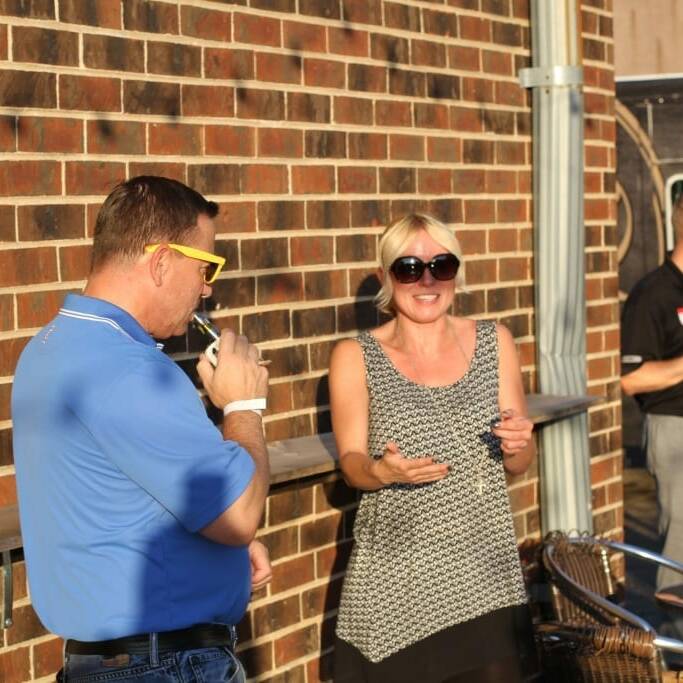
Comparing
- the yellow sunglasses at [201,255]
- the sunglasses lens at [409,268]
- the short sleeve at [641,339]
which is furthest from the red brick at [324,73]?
the yellow sunglasses at [201,255]

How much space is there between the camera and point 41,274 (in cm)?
424

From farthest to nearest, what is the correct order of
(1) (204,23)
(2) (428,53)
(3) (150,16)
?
(2) (428,53) → (1) (204,23) → (3) (150,16)

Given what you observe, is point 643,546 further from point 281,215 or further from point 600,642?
point 281,215

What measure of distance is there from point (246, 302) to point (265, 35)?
89cm

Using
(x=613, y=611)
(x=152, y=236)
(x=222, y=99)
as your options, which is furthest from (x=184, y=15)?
(x=613, y=611)

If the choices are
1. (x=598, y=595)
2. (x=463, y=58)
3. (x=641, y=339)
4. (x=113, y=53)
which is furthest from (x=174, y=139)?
(x=641, y=339)

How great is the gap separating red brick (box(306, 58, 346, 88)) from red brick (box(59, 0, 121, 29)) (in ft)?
3.08

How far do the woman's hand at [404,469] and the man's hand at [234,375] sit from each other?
781 mm

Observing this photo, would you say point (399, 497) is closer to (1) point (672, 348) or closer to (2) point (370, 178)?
(2) point (370, 178)

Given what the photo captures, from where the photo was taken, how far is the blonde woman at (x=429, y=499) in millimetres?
4316

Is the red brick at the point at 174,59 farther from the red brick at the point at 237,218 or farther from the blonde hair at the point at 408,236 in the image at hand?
the blonde hair at the point at 408,236

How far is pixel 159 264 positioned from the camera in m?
3.11

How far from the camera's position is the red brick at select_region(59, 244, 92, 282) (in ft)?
14.1

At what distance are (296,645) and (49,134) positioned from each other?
6.53 ft
